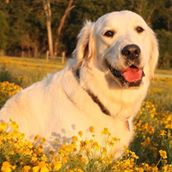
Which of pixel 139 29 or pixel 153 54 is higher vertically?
pixel 139 29

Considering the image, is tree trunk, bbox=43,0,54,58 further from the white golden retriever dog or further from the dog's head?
the white golden retriever dog

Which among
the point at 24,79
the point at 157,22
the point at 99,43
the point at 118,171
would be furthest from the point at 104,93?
the point at 157,22

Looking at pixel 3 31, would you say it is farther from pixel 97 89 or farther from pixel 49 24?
pixel 97 89

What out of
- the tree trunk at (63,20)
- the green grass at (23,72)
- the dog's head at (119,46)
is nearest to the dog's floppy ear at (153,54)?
the dog's head at (119,46)

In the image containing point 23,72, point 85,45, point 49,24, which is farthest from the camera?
point 49,24

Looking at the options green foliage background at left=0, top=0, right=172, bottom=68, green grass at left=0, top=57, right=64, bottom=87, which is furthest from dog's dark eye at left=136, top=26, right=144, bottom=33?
green foliage background at left=0, top=0, right=172, bottom=68

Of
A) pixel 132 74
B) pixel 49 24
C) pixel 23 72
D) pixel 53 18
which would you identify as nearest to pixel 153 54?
pixel 132 74

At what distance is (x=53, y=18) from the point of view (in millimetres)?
53438

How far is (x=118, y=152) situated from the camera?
479 cm

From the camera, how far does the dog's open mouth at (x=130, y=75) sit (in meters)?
4.86

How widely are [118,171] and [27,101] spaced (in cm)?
160

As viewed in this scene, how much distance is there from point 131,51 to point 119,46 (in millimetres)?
135

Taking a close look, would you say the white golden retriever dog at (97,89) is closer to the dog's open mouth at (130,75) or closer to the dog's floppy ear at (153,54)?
the dog's open mouth at (130,75)

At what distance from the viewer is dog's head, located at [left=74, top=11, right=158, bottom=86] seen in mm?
4734
